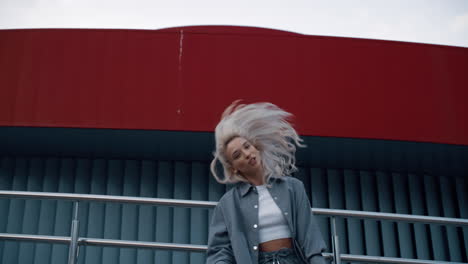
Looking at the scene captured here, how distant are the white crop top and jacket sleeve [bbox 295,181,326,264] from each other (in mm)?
58

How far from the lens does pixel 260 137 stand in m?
2.14

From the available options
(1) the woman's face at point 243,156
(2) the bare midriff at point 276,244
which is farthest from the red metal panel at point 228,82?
(2) the bare midriff at point 276,244

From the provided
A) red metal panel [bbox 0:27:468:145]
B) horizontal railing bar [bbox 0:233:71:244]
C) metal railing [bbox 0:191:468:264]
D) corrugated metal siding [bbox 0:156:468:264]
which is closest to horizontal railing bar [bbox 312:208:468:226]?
metal railing [bbox 0:191:468:264]

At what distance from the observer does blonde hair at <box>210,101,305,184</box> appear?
2.06m

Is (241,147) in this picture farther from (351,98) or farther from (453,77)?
(453,77)

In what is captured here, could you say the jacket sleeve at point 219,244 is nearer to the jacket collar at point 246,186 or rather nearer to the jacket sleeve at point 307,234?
the jacket collar at point 246,186

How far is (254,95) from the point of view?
4176 mm

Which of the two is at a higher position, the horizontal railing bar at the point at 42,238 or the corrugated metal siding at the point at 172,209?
the corrugated metal siding at the point at 172,209

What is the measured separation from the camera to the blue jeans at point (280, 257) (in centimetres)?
176

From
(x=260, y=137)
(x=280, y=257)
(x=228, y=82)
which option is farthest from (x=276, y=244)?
(x=228, y=82)

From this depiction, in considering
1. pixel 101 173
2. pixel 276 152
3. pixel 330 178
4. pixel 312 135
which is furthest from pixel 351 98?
pixel 101 173

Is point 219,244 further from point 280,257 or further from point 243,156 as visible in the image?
point 243,156

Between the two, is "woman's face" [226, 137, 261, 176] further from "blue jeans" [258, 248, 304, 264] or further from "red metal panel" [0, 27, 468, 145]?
"red metal panel" [0, 27, 468, 145]

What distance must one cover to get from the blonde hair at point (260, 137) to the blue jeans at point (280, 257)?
351 millimetres
